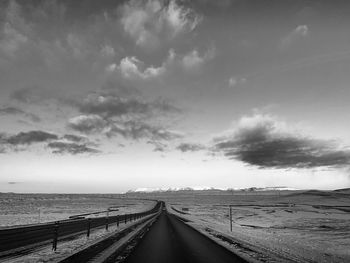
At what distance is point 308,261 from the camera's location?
39.1ft

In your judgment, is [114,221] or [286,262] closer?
[286,262]

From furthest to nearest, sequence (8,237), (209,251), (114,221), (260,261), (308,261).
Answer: (114,221) → (8,237) → (209,251) → (308,261) → (260,261)

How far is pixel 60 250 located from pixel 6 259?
258cm

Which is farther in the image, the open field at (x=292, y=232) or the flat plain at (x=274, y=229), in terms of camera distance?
the open field at (x=292, y=232)

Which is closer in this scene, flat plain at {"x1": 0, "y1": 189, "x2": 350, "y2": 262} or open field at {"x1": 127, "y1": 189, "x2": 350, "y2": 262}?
flat plain at {"x1": 0, "y1": 189, "x2": 350, "y2": 262}

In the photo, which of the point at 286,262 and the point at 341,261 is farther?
the point at 341,261

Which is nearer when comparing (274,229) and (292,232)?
(292,232)

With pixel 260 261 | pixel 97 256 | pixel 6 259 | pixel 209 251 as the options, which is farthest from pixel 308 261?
pixel 6 259

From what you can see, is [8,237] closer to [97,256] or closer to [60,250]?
[60,250]

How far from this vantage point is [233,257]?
11.5 metres

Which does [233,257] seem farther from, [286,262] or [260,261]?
[286,262]

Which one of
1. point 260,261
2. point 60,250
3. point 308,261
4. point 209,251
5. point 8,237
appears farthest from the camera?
point 8,237

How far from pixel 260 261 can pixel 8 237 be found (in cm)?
1595

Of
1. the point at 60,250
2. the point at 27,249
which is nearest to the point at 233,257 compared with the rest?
the point at 60,250
